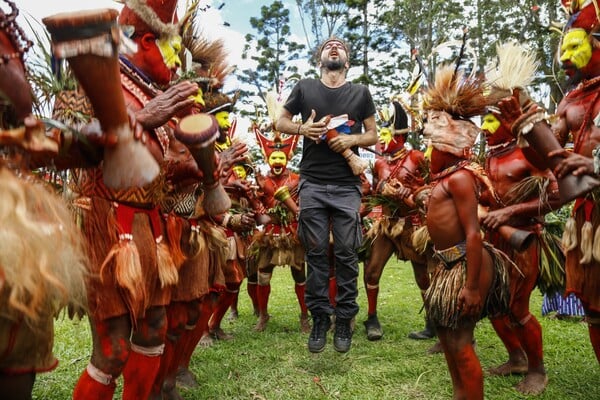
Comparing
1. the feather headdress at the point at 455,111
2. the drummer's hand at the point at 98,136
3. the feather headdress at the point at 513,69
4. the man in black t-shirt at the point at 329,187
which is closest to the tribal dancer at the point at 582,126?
the feather headdress at the point at 513,69

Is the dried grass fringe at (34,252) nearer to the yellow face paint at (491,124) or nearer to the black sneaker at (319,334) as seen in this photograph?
the black sneaker at (319,334)

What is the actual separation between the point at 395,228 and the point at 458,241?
273cm

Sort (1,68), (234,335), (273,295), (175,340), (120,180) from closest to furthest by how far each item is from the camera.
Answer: (1,68) < (120,180) < (175,340) < (234,335) < (273,295)

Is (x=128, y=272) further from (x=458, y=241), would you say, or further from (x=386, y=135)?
(x=386, y=135)

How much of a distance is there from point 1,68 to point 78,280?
1.97 feet

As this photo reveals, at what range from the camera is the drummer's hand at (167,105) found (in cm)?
209

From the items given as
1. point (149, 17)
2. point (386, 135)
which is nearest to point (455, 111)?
point (149, 17)

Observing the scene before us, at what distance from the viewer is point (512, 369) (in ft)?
12.8

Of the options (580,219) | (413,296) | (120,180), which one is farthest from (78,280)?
(413,296)

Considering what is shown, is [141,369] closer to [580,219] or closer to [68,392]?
[68,392]

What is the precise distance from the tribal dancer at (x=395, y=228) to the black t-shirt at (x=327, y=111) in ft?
4.90

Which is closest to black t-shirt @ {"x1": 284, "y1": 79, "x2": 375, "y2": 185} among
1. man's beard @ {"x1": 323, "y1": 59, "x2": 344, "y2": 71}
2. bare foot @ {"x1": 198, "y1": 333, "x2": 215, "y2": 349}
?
man's beard @ {"x1": 323, "y1": 59, "x2": 344, "y2": 71}

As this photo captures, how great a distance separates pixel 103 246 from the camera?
7.61ft

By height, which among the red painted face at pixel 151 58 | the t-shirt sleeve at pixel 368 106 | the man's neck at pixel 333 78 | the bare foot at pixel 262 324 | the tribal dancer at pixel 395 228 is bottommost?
the bare foot at pixel 262 324
